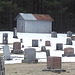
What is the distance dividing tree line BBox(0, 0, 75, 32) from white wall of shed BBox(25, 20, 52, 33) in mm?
9068

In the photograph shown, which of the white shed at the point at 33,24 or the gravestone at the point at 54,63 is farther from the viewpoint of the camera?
the white shed at the point at 33,24

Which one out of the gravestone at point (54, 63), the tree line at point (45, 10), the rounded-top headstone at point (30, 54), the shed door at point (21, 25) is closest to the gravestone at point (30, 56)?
the rounded-top headstone at point (30, 54)

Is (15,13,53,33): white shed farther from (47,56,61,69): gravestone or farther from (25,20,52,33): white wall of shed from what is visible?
(47,56,61,69): gravestone

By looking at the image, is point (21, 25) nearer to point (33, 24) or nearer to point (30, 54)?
point (33, 24)

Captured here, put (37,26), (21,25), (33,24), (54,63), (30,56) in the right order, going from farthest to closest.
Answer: (21,25) → (37,26) → (33,24) → (30,56) → (54,63)

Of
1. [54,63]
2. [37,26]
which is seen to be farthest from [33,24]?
[54,63]

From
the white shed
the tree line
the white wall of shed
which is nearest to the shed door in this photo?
the white shed

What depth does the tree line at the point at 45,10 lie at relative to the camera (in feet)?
207

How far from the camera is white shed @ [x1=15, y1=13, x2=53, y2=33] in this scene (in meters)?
52.3

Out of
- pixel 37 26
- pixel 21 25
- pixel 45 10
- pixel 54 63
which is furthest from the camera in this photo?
pixel 45 10

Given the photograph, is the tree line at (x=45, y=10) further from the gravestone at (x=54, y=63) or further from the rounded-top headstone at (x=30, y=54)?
the gravestone at (x=54, y=63)

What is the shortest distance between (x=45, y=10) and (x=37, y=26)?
1465 cm

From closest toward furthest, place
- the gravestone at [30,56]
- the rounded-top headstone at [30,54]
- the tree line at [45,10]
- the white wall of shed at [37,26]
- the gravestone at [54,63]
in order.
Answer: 1. the gravestone at [54,63]
2. the gravestone at [30,56]
3. the rounded-top headstone at [30,54]
4. the white wall of shed at [37,26]
5. the tree line at [45,10]

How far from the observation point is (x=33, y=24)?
2078 inches
